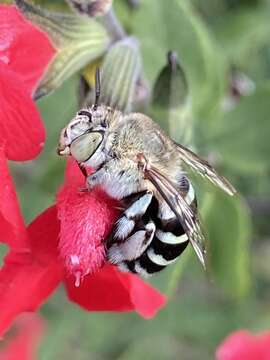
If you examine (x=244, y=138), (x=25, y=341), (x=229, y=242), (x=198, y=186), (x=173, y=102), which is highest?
(x=173, y=102)

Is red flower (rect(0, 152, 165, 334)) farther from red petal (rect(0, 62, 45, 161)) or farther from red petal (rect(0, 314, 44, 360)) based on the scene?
red petal (rect(0, 314, 44, 360))

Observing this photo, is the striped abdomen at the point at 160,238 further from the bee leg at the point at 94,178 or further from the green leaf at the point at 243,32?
the green leaf at the point at 243,32

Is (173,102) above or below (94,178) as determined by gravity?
below

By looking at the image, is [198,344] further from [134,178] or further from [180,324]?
[134,178]

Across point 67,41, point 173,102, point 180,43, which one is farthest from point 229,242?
point 67,41

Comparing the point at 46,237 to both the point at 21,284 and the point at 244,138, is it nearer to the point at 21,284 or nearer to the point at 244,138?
the point at 21,284

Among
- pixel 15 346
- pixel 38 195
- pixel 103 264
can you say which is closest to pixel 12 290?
pixel 103 264
